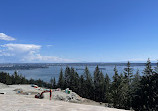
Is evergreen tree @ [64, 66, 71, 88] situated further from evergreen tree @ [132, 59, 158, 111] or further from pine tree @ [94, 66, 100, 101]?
evergreen tree @ [132, 59, 158, 111]

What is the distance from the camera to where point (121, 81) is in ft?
91.1

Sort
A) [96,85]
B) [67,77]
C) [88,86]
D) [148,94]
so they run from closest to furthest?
[148,94] → [96,85] → [88,86] → [67,77]

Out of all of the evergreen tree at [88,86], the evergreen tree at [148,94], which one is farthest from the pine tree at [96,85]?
the evergreen tree at [148,94]

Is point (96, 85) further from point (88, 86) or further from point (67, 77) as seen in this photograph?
point (67, 77)

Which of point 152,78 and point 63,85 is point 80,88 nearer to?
point 63,85

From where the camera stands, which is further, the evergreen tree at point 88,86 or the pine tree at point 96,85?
the evergreen tree at point 88,86

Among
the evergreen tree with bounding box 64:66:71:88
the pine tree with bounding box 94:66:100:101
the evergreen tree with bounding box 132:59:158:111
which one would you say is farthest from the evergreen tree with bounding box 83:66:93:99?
the evergreen tree with bounding box 132:59:158:111

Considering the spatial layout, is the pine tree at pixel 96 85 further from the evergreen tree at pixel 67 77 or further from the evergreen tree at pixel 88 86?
the evergreen tree at pixel 67 77

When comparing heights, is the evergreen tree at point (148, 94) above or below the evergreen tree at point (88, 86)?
above

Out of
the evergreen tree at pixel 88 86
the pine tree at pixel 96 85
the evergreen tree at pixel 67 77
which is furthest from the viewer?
the evergreen tree at pixel 67 77

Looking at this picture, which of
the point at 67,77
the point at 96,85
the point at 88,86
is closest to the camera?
the point at 96,85

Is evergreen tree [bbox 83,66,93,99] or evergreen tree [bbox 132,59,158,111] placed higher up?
evergreen tree [bbox 132,59,158,111]

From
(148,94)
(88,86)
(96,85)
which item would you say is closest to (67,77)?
(88,86)

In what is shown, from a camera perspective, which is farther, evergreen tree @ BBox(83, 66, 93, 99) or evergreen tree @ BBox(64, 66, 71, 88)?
evergreen tree @ BBox(64, 66, 71, 88)
